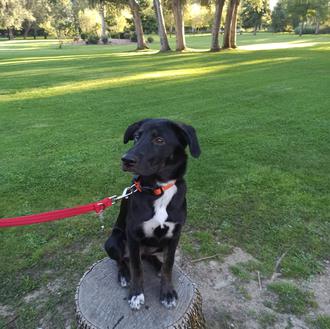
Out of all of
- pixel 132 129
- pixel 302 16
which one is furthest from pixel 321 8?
pixel 132 129

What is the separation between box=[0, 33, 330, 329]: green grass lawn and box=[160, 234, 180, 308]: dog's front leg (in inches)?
48.2

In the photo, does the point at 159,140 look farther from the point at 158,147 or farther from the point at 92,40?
the point at 92,40

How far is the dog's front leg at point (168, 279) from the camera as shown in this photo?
9.50ft

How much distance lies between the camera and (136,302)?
2.84m

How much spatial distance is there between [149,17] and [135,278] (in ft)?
250

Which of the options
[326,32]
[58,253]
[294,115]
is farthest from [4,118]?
[326,32]

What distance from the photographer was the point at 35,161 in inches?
292

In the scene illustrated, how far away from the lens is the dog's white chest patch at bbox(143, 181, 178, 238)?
282cm

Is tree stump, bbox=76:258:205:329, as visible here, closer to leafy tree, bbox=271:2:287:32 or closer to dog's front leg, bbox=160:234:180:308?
dog's front leg, bbox=160:234:180:308

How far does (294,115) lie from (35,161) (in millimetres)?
7287

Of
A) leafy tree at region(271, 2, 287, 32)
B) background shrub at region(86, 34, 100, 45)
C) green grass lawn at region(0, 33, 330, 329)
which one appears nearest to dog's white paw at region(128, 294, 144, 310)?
green grass lawn at region(0, 33, 330, 329)

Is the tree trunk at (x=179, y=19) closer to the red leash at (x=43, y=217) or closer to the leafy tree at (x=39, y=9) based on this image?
the red leash at (x=43, y=217)

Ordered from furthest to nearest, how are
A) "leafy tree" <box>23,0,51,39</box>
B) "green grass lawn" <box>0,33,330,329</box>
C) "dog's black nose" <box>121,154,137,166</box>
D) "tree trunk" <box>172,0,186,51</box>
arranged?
"leafy tree" <box>23,0,51,39</box> < "tree trunk" <box>172,0,186,51</box> < "green grass lawn" <box>0,33,330,329</box> < "dog's black nose" <box>121,154,137,166</box>

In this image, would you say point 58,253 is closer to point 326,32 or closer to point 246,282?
point 246,282
